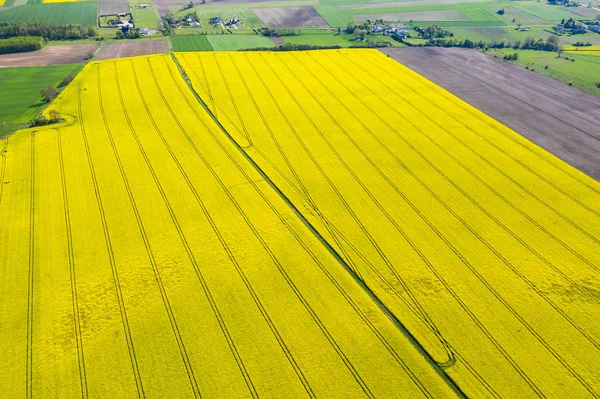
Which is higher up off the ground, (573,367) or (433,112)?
(433,112)

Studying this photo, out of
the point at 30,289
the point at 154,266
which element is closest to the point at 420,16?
the point at 154,266

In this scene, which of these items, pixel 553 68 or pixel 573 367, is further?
pixel 553 68

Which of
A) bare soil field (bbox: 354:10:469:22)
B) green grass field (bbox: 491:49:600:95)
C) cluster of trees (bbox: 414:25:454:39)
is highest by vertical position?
bare soil field (bbox: 354:10:469:22)

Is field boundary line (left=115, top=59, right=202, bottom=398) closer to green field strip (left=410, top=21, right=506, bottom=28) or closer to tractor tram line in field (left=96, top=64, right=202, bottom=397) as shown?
tractor tram line in field (left=96, top=64, right=202, bottom=397)

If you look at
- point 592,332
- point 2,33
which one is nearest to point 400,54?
point 592,332

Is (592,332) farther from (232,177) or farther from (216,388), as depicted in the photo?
(232,177)

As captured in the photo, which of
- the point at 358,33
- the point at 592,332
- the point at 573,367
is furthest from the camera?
the point at 358,33

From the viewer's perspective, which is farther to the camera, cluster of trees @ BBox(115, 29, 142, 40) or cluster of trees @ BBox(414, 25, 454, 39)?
cluster of trees @ BBox(414, 25, 454, 39)

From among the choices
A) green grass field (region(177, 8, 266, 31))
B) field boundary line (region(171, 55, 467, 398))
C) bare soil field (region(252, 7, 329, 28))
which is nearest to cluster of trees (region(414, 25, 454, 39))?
bare soil field (region(252, 7, 329, 28))
